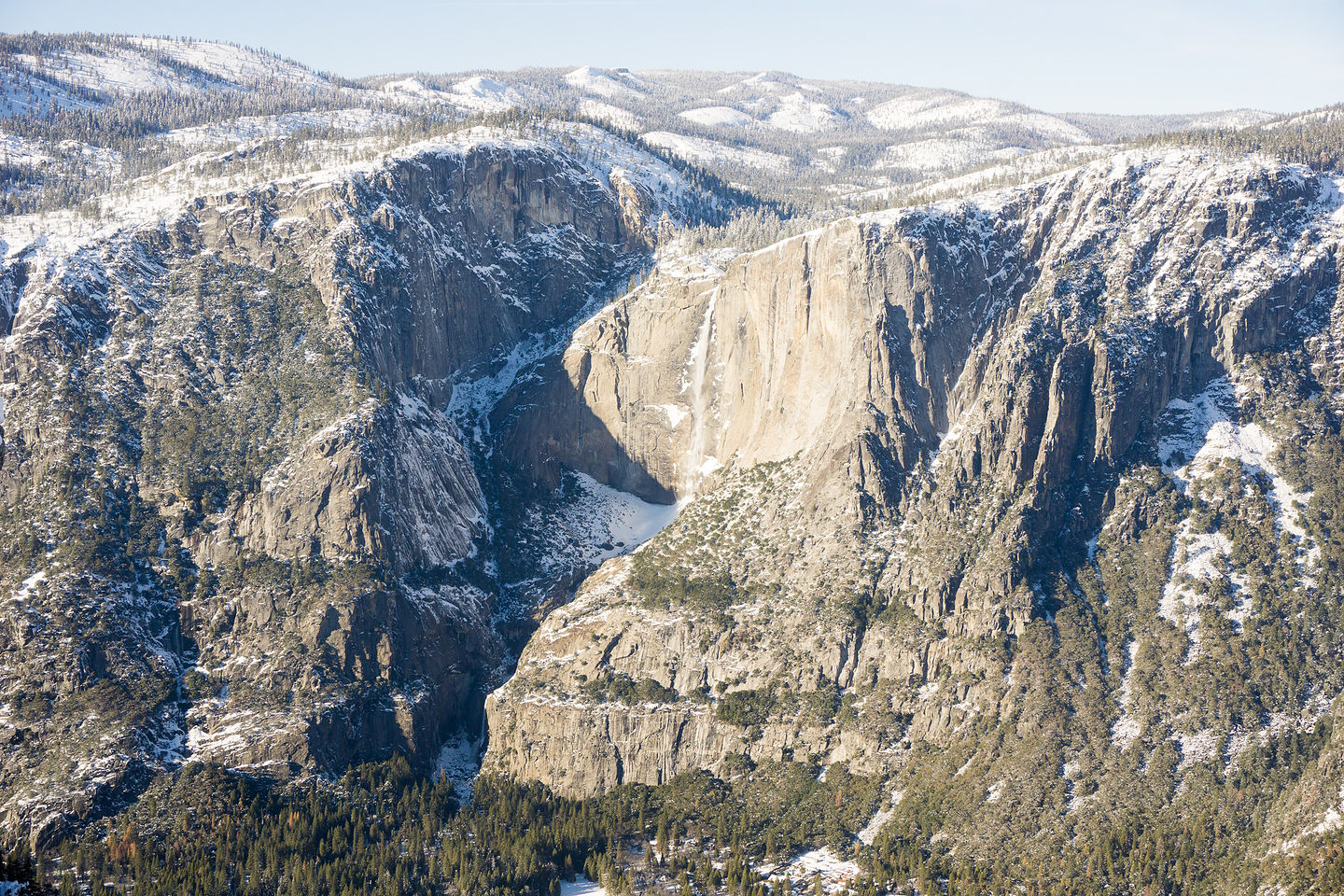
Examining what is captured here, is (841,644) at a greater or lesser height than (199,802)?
greater

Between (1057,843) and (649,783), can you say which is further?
(649,783)

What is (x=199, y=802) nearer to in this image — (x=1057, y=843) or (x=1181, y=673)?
(x=1057, y=843)

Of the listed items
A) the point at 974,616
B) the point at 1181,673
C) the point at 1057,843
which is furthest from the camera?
the point at 974,616

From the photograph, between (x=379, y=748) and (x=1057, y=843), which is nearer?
(x=1057, y=843)

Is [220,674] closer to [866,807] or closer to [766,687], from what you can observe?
[766,687]

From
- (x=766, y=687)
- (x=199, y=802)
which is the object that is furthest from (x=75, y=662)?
(x=766, y=687)

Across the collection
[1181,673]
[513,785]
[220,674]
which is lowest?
[513,785]

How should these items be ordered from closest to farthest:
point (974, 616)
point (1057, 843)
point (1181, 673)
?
1. point (1057, 843)
2. point (1181, 673)
3. point (974, 616)

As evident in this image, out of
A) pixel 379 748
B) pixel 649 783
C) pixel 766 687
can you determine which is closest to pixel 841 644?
pixel 766 687

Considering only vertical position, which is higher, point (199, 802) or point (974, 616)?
point (974, 616)
